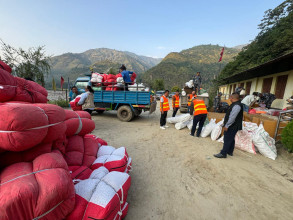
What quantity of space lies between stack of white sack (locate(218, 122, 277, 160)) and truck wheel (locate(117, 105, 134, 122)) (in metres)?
3.95

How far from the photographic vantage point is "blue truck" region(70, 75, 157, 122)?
18.5 ft

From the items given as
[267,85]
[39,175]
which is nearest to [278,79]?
[267,85]

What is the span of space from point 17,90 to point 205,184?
9.32 feet

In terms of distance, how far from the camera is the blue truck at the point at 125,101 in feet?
18.5

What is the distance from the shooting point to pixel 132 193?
75.8 inches

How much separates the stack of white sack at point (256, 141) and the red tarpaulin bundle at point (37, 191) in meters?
3.79

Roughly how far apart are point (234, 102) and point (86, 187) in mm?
3161

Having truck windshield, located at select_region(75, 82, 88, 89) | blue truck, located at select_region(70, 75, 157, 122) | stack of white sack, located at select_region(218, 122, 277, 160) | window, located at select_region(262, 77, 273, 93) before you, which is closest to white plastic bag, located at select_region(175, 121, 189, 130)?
blue truck, located at select_region(70, 75, 157, 122)

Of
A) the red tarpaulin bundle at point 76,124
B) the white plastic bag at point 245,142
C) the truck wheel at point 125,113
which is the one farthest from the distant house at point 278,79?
the red tarpaulin bundle at point 76,124

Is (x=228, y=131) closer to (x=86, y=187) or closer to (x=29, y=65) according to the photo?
(x=86, y=187)

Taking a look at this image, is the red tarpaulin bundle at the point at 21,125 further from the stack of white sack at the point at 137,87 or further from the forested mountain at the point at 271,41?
the forested mountain at the point at 271,41

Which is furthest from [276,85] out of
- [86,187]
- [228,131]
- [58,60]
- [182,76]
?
[58,60]

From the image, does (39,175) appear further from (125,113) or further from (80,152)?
(125,113)

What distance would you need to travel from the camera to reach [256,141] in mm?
3160
